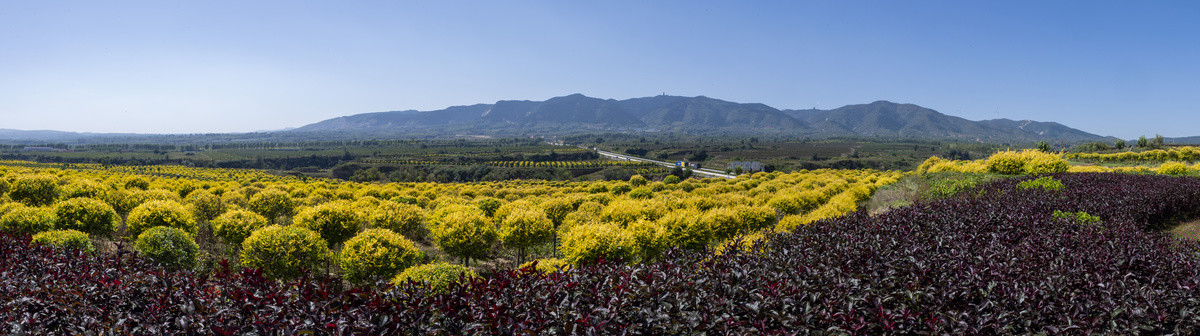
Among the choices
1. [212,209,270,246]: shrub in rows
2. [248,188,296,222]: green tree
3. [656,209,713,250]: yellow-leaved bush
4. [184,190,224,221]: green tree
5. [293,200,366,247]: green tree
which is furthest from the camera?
[248,188,296,222]: green tree

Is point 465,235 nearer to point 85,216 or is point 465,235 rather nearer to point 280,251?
point 280,251

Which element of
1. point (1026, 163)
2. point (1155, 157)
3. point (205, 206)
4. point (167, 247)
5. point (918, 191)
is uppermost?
point (1155, 157)

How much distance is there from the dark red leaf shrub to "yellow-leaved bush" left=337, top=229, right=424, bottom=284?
3.02m

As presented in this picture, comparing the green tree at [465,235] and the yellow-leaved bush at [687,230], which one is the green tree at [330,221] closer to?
the green tree at [465,235]

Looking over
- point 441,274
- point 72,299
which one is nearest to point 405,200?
point 441,274

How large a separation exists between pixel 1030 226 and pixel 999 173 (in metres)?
14.0

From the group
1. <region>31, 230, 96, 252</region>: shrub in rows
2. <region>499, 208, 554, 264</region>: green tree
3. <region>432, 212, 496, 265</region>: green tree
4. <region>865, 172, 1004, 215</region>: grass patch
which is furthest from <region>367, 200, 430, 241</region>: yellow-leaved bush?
<region>865, 172, 1004, 215</region>: grass patch

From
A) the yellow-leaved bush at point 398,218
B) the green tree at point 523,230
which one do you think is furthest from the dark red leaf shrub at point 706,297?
the yellow-leaved bush at point 398,218

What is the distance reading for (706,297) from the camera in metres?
3.57

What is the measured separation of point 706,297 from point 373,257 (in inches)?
233

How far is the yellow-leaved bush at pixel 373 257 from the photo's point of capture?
7.61 m

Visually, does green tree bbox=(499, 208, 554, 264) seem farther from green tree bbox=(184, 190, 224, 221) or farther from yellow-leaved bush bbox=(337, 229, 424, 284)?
green tree bbox=(184, 190, 224, 221)

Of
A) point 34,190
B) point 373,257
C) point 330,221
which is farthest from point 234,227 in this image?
point 34,190

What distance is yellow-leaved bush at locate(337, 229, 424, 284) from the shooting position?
761cm
